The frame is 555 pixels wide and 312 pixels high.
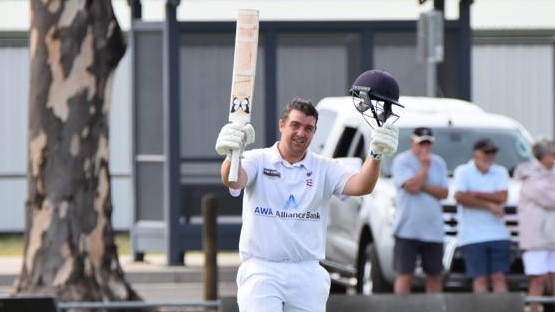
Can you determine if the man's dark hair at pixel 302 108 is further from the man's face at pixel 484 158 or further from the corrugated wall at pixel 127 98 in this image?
the corrugated wall at pixel 127 98

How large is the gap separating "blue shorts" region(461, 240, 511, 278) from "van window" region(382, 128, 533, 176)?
6.06ft

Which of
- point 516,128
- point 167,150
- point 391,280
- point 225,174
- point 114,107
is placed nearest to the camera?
point 225,174

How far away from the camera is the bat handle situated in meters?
8.64

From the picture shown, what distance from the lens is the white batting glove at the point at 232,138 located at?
8.56 meters

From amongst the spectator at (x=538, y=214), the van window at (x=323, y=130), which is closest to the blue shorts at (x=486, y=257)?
the spectator at (x=538, y=214)

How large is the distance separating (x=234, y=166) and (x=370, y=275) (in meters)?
7.85

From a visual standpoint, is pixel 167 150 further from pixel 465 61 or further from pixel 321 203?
pixel 321 203

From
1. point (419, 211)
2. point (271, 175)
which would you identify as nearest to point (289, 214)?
point (271, 175)

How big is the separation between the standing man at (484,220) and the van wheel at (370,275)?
975 millimetres

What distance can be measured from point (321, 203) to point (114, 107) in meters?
22.7

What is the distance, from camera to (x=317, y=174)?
9.15 m

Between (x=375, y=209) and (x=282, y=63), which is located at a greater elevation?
(x=282, y=63)

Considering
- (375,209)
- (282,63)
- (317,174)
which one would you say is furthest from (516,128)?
(317,174)

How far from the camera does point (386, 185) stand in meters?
16.5
